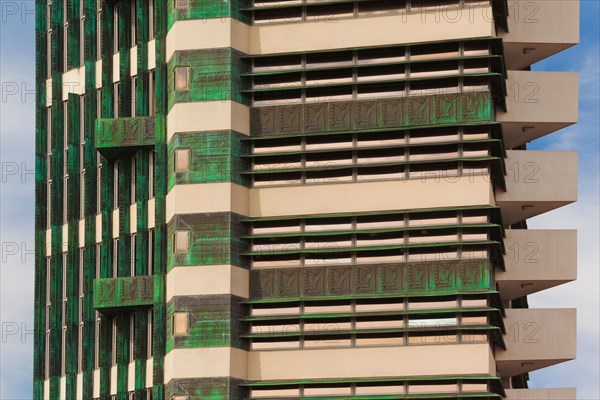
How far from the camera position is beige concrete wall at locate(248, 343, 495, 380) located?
94.6 meters

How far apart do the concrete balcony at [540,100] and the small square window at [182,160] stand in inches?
657

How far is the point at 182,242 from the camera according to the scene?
9781cm

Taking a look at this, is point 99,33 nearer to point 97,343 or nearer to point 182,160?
point 182,160

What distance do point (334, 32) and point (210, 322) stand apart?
16.4 meters

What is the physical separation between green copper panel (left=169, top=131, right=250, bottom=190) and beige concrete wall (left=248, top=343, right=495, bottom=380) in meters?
9.13

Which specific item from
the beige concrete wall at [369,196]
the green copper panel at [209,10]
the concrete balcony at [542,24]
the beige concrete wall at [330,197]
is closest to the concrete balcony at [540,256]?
the beige concrete wall at [330,197]

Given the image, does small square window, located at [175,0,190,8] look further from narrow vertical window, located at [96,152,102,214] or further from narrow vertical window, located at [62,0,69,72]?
narrow vertical window, located at [62,0,69,72]

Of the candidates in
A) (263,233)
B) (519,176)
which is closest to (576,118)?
(519,176)

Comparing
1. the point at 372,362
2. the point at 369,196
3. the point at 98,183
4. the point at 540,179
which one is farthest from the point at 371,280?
the point at 98,183

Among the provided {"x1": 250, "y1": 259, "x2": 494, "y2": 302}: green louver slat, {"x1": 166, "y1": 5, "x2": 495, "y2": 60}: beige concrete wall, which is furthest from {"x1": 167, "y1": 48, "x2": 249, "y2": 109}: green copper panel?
{"x1": 250, "y1": 259, "x2": 494, "y2": 302}: green louver slat

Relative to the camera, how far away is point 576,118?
103062 mm

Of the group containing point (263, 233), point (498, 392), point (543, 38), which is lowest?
point (498, 392)

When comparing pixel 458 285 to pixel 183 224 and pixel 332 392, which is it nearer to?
pixel 332 392

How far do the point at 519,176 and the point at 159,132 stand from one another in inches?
749
